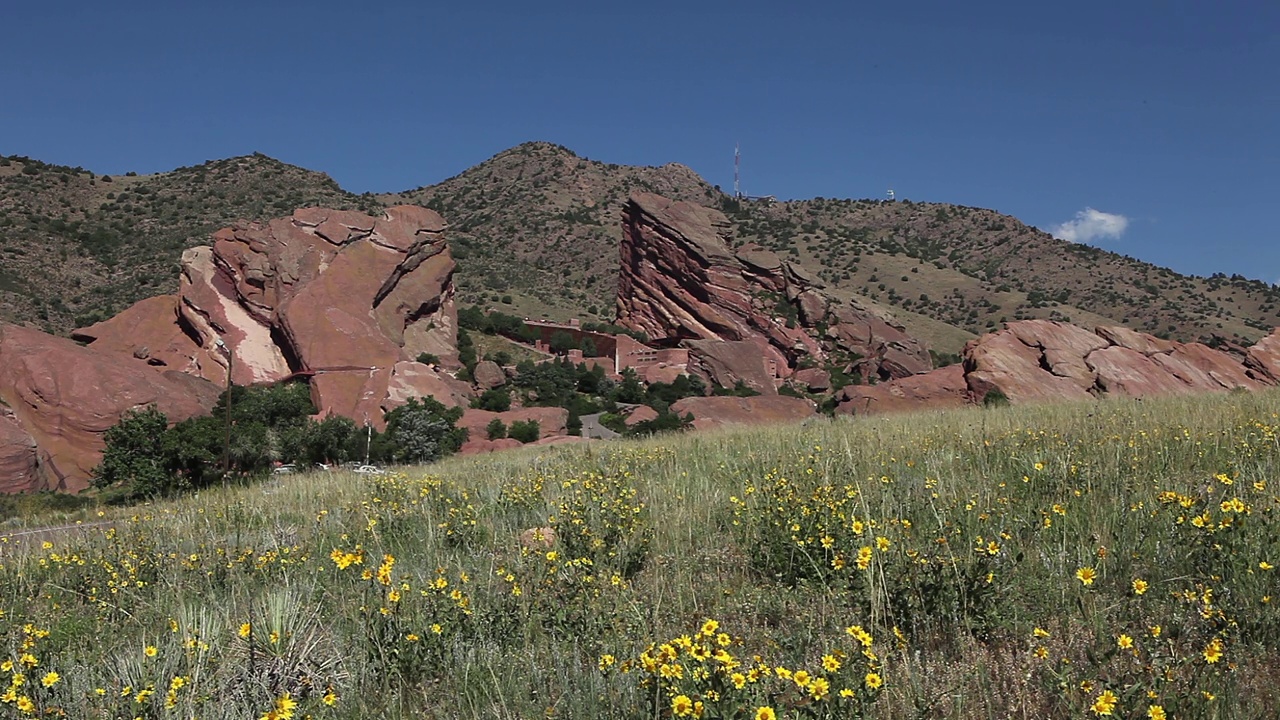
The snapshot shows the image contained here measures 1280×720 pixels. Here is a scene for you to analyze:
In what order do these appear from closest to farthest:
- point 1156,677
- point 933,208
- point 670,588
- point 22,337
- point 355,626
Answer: point 1156,677
point 355,626
point 670,588
point 22,337
point 933,208

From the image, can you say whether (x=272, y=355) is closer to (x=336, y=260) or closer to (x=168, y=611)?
(x=336, y=260)

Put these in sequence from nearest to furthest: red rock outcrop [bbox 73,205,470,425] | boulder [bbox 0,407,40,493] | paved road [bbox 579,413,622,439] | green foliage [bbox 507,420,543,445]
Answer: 1. boulder [bbox 0,407,40,493]
2. green foliage [bbox 507,420,543,445]
3. paved road [bbox 579,413,622,439]
4. red rock outcrop [bbox 73,205,470,425]

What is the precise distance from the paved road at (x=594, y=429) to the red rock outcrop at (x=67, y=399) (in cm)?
1148

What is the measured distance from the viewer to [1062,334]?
2841 centimetres

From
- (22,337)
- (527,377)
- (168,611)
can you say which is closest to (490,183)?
(527,377)

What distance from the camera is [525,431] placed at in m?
22.5

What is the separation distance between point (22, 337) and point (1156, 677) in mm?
27221

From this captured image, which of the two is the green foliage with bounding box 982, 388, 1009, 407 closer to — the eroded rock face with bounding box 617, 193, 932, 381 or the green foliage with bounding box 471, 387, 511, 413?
the green foliage with bounding box 471, 387, 511, 413

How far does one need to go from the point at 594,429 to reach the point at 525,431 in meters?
3.83

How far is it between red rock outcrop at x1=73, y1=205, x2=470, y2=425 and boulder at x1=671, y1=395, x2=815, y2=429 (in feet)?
28.5

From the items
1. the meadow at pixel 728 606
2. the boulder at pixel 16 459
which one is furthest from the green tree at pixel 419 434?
the meadow at pixel 728 606

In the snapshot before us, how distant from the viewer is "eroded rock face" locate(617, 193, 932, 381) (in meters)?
43.1

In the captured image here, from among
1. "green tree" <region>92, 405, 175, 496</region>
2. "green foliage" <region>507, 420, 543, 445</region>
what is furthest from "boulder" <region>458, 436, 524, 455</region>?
"green tree" <region>92, 405, 175, 496</region>

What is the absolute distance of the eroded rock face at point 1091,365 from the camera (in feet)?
80.9
